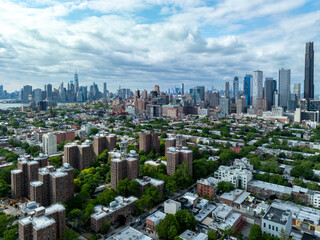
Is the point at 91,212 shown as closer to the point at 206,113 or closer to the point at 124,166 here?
the point at 124,166

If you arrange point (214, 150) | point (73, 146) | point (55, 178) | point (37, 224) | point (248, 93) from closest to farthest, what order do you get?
point (37, 224) → point (55, 178) → point (73, 146) → point (214, 150) → point (248, 93)

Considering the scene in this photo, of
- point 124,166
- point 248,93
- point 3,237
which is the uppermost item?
point 248,93

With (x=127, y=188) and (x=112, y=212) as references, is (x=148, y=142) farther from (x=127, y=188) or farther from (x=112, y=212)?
(x=112, y=212)

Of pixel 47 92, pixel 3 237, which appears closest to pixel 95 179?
pixel 3 237

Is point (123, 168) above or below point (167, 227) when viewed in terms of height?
above

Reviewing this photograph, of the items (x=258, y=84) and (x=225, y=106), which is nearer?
(x=225, y=106)

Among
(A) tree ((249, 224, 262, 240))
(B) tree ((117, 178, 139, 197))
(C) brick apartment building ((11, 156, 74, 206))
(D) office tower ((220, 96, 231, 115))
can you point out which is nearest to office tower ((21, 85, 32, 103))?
(D) office tower ((220, 96, 231, 115))

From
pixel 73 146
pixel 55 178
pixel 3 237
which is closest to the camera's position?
pixel 3 237

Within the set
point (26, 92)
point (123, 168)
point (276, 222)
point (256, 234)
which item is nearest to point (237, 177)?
point (276, 222)
